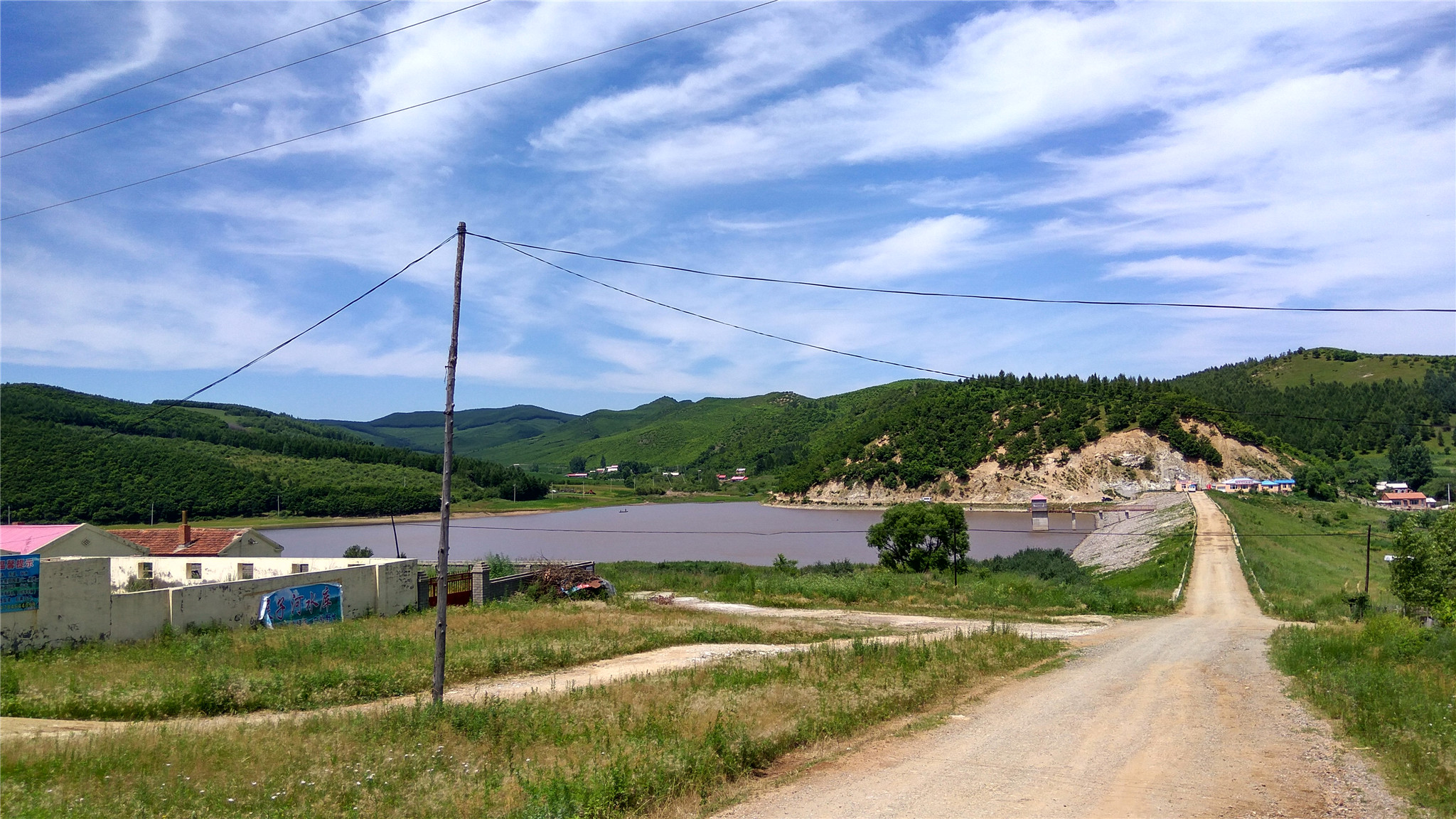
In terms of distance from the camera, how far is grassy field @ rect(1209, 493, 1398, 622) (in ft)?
123

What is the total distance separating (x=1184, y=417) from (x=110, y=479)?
5199 inches

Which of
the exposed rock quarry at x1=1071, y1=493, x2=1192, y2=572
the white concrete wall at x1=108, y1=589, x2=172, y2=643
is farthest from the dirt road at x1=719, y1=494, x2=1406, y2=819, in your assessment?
the exposed rock quarry at x1=1071, y1=493, x2=1192, y2=572

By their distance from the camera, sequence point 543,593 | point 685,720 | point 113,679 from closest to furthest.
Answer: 1. point 685,720
2. point 113,679
3. point 543,593

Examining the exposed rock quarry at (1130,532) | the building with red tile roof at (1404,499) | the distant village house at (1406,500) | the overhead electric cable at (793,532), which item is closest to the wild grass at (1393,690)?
the exposed rock quarry at (1130,532)

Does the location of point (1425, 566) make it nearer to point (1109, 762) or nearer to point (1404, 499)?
point (1109, 762)

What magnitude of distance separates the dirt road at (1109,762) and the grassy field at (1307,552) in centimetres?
2256

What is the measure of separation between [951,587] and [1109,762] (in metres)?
34.3

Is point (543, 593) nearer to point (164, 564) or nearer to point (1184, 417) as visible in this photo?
point (164, 564)

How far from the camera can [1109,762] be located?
401 inches

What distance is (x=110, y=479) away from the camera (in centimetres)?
7969

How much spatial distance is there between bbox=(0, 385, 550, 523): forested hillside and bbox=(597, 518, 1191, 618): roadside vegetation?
55007mm

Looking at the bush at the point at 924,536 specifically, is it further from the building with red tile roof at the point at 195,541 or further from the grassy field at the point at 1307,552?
the building with red tile roof at the point at 195,541

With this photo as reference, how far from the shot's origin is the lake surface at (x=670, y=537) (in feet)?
245

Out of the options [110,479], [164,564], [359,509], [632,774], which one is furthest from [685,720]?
[359,509]
